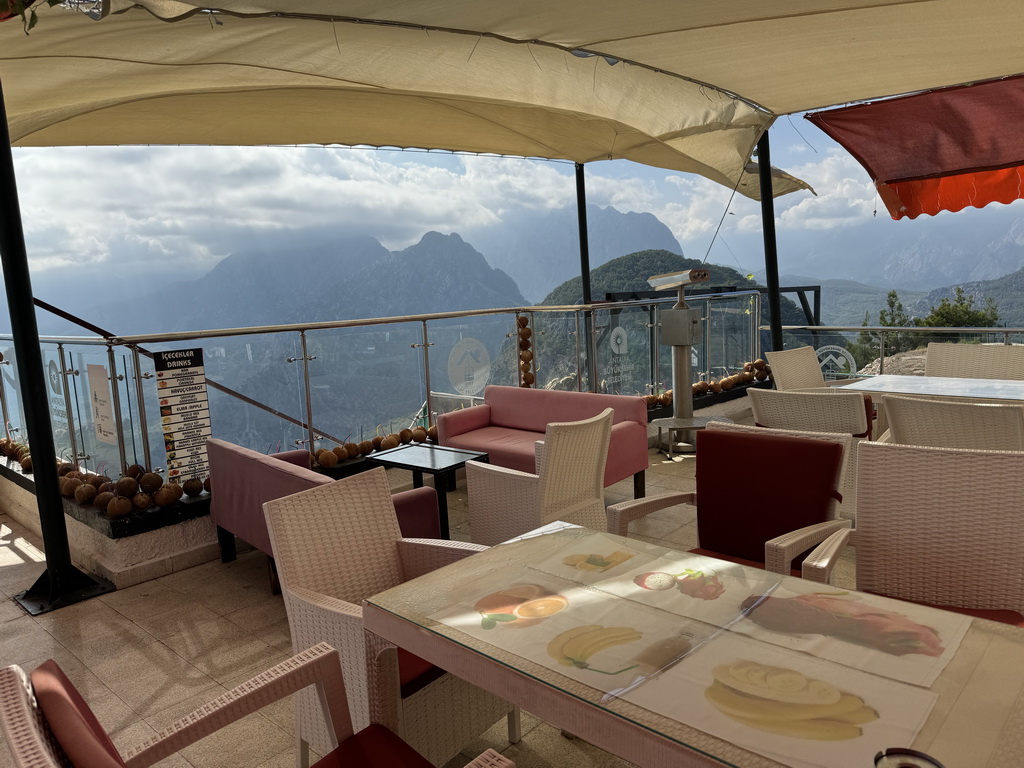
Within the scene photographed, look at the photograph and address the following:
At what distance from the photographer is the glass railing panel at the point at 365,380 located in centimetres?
531

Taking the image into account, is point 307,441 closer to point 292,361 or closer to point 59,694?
point 292,361

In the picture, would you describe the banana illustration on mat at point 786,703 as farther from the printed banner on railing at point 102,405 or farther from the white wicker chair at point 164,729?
the printed banner on railing at point 102,405

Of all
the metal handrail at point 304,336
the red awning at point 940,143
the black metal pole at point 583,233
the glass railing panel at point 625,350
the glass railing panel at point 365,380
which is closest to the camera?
the metal handrail at point 304,336

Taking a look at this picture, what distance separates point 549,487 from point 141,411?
2.64m

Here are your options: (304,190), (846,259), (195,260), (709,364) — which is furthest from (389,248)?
(709,364)

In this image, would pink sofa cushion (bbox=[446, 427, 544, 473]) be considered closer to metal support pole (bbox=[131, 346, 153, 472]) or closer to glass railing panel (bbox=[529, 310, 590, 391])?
glass railing panel (bbox=[529, 310, 590, 391])

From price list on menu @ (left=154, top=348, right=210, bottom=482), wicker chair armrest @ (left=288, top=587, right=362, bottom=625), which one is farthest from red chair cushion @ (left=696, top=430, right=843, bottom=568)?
price list on menu @ (left=154, top=348, right=210, bottom=482)

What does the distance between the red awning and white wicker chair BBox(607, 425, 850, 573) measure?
386 centimetres

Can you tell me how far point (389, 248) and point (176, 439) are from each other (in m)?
32.0

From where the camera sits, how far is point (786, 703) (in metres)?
1.26

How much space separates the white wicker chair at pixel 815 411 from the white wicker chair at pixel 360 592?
244 centimetres

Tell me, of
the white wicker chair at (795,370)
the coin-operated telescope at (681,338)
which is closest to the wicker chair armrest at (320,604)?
the white wicker chair at (795,370)

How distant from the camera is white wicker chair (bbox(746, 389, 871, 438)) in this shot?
3.93m

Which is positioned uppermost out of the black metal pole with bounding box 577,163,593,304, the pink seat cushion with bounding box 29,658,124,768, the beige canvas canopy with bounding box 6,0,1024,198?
the beige canvas canopy with bounding box 6,0,1024,198
